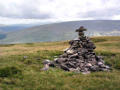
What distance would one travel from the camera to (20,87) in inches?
597

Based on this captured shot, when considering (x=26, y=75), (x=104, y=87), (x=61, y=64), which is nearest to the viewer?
(x=104, y=87)

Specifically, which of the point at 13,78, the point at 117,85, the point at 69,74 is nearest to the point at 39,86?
the point at 13,78

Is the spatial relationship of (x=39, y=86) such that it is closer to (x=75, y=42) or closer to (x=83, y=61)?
(x=83, y=61)

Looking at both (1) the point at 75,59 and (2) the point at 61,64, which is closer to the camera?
(2) the point at 61,64

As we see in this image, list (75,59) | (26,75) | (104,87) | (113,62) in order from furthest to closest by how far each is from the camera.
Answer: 1. (113,62)
2. (75,59)
3. (26,75)
4. (104,87)

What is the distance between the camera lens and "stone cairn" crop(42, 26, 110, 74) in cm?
2408

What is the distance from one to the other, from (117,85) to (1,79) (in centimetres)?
1271

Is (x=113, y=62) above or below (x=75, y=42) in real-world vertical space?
below

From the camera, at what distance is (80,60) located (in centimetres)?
2641

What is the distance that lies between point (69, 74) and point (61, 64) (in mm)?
4856

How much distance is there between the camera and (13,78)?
58.3 ft

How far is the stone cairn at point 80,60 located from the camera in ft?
79.0

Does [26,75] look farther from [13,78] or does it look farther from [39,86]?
[39,86]

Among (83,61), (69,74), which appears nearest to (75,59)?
(83,61)
